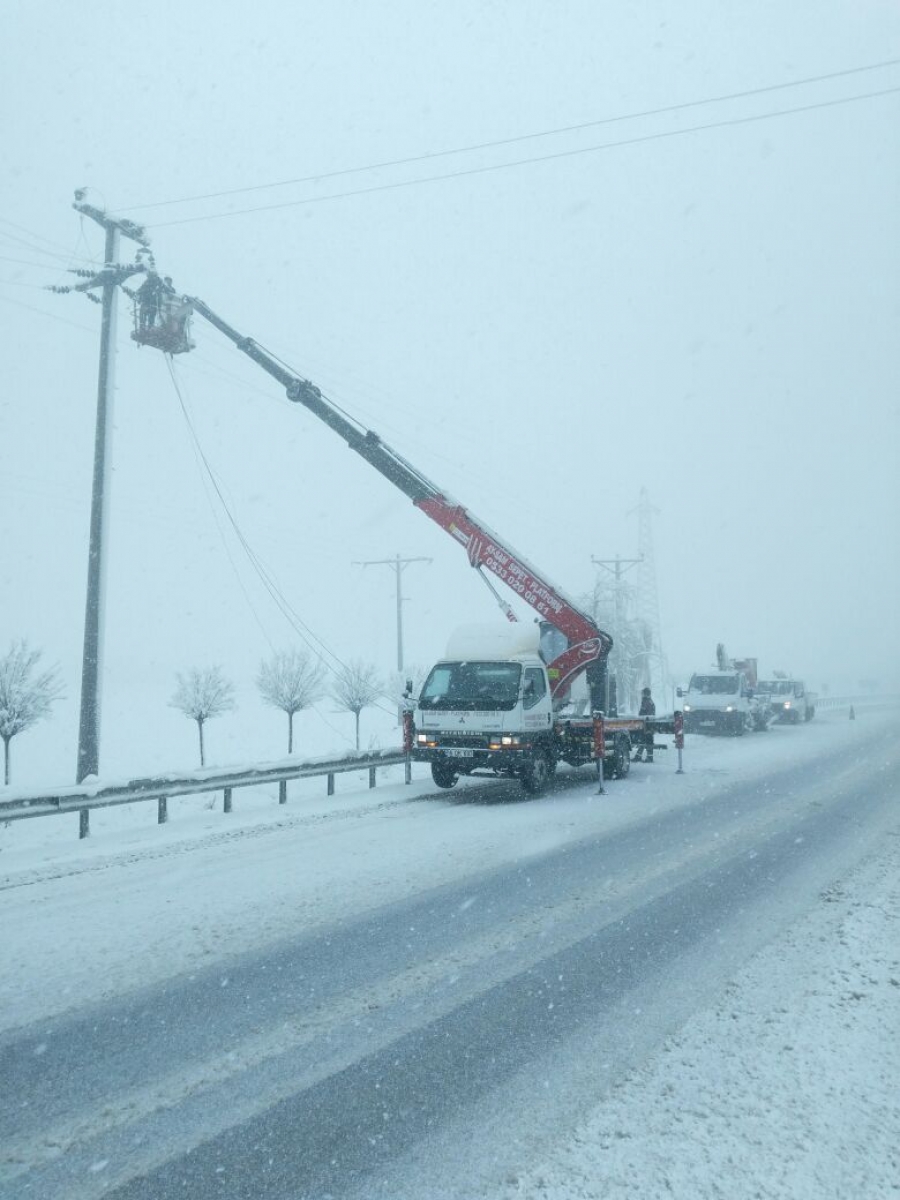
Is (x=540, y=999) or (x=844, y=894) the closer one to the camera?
(x=540, y=999)

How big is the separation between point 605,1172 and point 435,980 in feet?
7.46

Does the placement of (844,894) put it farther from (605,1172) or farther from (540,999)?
(605,1172)

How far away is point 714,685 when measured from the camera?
31375 millimetres

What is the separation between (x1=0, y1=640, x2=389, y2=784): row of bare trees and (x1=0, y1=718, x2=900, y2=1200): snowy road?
13.3m

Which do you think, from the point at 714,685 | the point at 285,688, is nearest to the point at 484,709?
the point at 714,685

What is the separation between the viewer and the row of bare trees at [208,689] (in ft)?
70.3

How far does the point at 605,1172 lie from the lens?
11.1ft

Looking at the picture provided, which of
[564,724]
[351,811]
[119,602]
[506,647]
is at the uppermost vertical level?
[119,602]

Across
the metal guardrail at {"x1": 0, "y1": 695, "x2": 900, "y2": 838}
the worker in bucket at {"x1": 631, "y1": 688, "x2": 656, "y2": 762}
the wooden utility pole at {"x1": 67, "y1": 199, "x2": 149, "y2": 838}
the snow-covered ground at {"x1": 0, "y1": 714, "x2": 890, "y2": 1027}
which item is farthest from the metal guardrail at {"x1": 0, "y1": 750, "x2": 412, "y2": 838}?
the worker in bucket at {"x1": 631, "y1": 688, "x2": 656, "y2": 762}

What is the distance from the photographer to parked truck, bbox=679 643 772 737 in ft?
99.6

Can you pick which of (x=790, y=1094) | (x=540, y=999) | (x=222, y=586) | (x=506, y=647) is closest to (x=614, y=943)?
(x=540, y=999)

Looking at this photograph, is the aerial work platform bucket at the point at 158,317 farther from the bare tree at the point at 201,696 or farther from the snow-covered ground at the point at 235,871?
the bare tree at the point at 201,696

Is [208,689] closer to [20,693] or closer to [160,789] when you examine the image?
[20,693]

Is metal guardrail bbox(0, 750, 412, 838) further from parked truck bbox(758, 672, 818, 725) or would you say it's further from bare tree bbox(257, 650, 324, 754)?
parked truck bbox(758, 672, 818, 725)
